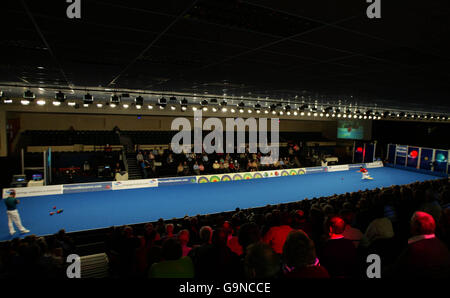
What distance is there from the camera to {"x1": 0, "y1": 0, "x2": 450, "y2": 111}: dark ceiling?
288 cm

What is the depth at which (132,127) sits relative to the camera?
22750 millimetres

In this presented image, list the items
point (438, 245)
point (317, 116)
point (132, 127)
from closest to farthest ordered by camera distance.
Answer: point (438, 245), point (132, 127), point (317, 116)

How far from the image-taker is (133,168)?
58.3 ft

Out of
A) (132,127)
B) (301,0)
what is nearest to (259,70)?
(301,0)

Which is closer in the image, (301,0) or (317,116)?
(301,0)

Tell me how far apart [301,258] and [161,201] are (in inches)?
443

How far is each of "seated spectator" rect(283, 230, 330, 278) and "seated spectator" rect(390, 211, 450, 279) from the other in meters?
0.88

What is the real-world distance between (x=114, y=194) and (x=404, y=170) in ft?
82.3

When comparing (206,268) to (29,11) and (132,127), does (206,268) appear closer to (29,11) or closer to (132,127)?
(29,11)

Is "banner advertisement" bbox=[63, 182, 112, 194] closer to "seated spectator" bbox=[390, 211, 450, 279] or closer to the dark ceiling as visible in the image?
the dark ceiling

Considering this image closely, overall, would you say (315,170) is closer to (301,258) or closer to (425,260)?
(425,260)

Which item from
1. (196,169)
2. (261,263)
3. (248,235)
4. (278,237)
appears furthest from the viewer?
(196,169)

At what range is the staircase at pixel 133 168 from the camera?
675 inches

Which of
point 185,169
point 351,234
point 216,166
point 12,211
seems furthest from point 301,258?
point 216,166
